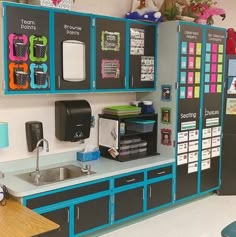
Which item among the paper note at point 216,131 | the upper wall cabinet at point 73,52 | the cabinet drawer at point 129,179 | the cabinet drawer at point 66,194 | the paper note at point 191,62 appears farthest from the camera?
the paper note at point 216,131

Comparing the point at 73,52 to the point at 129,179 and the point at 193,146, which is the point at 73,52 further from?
the point at 193,146

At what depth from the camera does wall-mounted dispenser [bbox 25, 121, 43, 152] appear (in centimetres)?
368

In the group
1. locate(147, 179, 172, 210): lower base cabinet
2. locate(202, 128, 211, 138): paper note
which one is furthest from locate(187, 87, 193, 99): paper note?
locate(147, 179, 172, 210): lower base cabinet

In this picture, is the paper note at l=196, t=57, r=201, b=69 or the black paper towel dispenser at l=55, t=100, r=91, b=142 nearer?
the black paper towel dispenser at l=55, t=100, r=91, b=142

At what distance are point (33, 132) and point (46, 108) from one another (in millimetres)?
337

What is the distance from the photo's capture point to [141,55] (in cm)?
430

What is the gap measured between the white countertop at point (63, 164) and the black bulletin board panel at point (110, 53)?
0.85 metres

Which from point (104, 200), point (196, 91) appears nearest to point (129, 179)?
point (104, 200)

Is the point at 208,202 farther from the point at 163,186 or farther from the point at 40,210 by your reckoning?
the point at 40,210

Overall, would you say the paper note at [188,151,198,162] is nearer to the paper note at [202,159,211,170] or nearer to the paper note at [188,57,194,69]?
the paper note at [202,159,211,170]

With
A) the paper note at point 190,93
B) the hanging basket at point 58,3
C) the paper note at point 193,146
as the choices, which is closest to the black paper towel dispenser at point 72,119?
the hanging basket at point 58,3

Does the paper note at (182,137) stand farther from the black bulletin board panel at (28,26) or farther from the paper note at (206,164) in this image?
the black bulletin board panel at (28,26)

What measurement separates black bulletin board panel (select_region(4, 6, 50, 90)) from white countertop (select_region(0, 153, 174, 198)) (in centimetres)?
84

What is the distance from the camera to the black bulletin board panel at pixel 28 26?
10.6 feet
